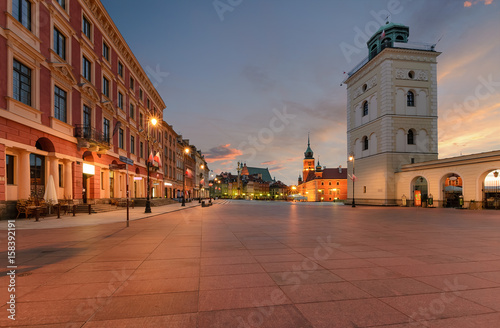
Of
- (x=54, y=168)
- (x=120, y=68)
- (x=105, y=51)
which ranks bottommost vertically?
(x=54, y=168)

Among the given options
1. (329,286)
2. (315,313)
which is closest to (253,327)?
(315,313)

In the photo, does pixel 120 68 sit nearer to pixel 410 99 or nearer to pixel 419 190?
pixel 410 99

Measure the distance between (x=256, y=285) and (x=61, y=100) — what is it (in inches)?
905

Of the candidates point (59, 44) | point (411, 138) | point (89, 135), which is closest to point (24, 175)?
point (89, 135)

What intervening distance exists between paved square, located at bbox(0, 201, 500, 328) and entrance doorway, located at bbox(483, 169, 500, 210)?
23.6m

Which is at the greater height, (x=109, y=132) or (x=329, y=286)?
(x=109, y=132)

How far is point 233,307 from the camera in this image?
12.6 feet

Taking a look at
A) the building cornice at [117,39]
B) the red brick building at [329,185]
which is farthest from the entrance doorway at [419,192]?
the red brick building at [329,185]

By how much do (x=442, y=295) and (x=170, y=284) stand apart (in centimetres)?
441

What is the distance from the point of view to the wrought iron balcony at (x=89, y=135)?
22641mm

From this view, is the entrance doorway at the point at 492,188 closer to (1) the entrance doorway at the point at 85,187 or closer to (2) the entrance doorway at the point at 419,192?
(2) the entrance doorway at the point at 419,192

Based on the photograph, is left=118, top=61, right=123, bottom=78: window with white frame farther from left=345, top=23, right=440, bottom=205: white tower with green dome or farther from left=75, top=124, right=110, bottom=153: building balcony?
left=345, top=23, right=440, bottom=205: white tower with green dome

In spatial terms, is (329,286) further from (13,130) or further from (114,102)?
(114,102)

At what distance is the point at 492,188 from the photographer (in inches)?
1048
